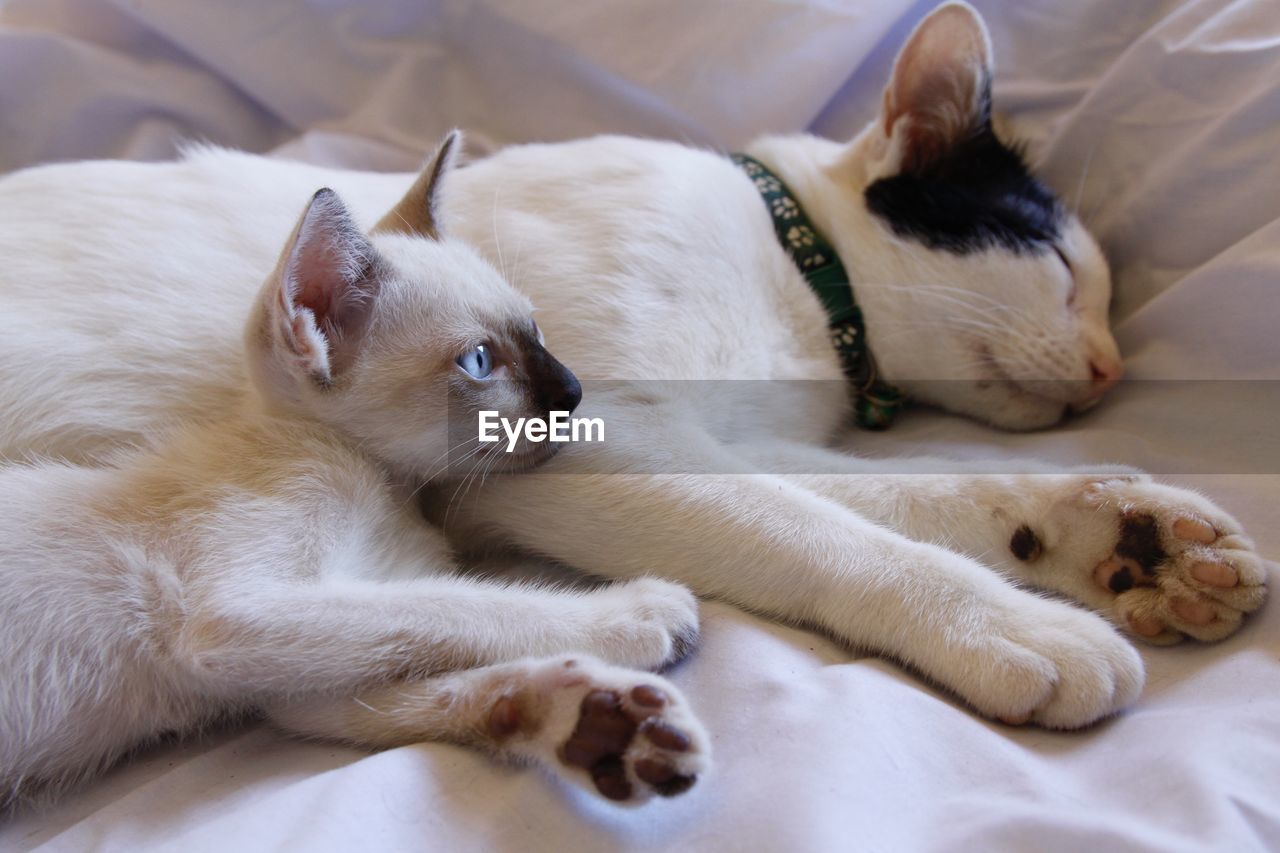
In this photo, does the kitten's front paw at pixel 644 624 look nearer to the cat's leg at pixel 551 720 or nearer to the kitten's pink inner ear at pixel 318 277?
the cat's leg at pixel 551 720

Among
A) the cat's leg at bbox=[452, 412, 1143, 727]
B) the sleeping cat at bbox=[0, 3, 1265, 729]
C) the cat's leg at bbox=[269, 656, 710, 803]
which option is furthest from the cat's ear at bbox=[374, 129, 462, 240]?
the cat's leg at bbox=[269, 656, 710, 803]

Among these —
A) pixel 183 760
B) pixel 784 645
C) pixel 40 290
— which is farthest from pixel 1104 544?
pixel 40 290

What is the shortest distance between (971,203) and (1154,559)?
630 mm

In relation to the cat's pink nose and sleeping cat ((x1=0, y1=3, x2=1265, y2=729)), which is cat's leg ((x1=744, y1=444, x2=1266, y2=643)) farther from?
the cat's pink nose

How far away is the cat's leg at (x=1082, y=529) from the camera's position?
35.6 inches

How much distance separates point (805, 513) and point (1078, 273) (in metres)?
0.70

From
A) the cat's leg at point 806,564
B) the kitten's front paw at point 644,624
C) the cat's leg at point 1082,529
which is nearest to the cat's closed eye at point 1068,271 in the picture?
the cat's leg at point 1082,529

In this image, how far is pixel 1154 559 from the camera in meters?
0.96

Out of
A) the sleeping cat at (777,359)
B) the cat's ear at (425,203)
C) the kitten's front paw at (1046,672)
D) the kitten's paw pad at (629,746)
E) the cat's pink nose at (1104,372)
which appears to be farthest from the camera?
the cat's pink nose at (1104,372)

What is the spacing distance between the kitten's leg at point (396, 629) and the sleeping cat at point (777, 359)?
12 centimetres

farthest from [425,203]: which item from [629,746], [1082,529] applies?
[1082,529]

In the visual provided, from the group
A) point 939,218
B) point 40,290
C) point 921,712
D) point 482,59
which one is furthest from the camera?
point 482,59

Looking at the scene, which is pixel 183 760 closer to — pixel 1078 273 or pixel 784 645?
pixel 784 645

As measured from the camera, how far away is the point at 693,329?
1144 mm
